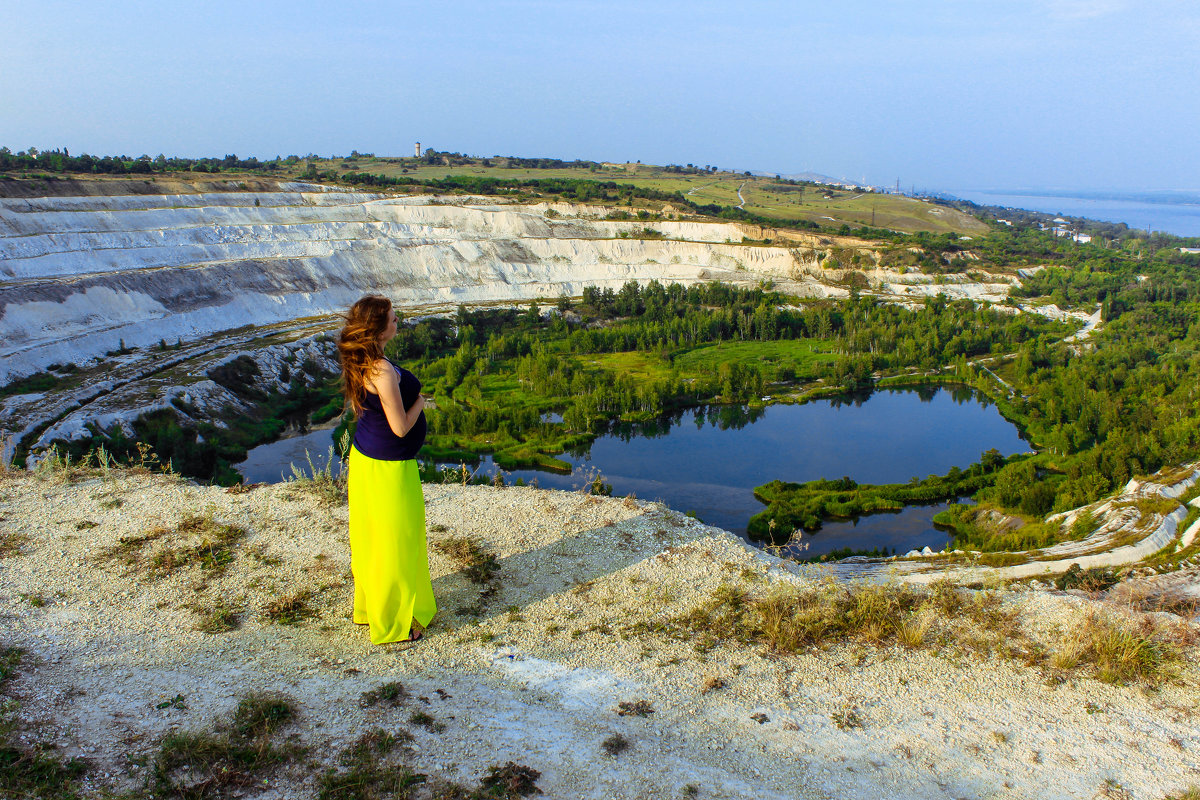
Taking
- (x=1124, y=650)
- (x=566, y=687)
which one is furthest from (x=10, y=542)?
(x=1124, y=650)

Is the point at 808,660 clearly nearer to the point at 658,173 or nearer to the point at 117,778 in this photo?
the point at 117,778

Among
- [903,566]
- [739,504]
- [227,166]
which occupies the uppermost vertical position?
[227,166]

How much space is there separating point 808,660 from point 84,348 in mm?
33914

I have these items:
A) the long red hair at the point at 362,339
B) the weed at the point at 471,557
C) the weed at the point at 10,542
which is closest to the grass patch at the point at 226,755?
the long red hair at the point at 362,339

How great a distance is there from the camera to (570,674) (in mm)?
5270

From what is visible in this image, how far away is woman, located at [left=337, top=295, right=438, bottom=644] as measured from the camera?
494 cm

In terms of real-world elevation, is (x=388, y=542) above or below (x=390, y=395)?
below

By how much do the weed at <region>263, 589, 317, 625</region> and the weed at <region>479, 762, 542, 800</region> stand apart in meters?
2.46

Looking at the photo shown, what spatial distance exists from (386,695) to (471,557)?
2174 millimetres

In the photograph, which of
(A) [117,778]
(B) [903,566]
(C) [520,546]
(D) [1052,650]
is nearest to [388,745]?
(A) [117,778]

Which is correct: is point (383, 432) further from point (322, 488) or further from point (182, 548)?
point (322, 488)

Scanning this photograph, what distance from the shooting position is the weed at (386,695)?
4727mm

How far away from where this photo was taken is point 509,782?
159 inches

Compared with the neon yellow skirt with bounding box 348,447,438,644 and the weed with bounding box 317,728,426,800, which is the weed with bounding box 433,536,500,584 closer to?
the neon yellow skirt with bounding box 348,447,438,644
